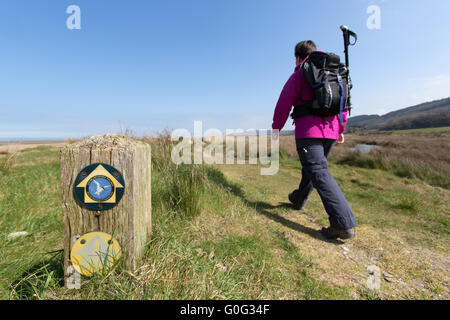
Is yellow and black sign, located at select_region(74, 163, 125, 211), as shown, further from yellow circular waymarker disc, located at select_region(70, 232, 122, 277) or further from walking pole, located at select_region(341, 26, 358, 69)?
walking pole, located at select_region(341, 26, 358, 69)

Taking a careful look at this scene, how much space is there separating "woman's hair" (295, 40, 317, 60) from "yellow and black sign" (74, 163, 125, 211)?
9.39 ft

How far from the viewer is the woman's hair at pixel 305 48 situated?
265 centimetres

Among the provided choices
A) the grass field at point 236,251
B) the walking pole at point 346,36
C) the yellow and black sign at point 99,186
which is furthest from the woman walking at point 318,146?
the yellow and black sign at point 99,186

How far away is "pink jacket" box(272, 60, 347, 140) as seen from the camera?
2.34 m

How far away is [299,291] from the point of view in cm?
143

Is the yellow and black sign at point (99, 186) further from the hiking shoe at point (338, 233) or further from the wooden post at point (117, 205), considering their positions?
the hiking shoe at point (338, 233)

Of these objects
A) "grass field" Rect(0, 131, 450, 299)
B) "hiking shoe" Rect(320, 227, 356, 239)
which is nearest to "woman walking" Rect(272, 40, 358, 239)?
"hiking shoe" Rect(320, 227, 356, 239)

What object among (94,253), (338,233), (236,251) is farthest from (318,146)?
(94,253)

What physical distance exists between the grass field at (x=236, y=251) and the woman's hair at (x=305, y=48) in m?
2.32

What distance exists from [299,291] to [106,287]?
1371mm

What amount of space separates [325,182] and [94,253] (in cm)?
235

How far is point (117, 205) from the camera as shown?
47.3 inches

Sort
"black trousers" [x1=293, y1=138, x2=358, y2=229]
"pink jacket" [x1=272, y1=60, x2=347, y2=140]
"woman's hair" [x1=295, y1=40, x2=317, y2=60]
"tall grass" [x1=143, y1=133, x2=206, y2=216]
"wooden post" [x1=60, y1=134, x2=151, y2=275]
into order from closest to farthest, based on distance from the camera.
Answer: "wooden post" [x1=60, y1=134, x2=151, y2=275] → "black trousers" [x1=293, y1=138, x2=358, y2=229] → "tall grass" [x1=143, y1=133, x2=206, y2=216] → "pink jacket" [x1=272, y1=60, x2=347, y2=140] → "woman's hair" [x1=295, y1=40, x2=317, y2=60]

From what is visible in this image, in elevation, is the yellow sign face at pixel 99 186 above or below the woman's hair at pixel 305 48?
below
